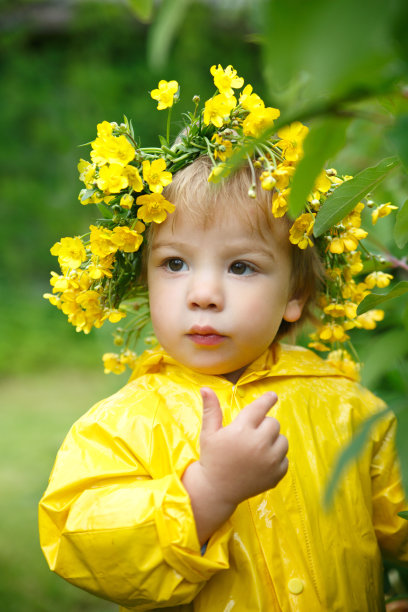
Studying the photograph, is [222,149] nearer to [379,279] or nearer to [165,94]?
[165,94]

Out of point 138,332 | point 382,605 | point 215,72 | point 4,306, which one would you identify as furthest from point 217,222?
point 4,306

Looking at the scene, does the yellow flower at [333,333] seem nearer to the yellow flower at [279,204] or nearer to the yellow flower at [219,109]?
the yellow flower at [279,204]

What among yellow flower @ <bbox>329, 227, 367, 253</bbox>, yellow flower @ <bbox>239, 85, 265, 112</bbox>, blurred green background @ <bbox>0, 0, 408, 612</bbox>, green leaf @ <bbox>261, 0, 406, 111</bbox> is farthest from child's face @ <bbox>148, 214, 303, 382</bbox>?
blurred green background @ <bbox>0, 0, 408, 612</bbox>

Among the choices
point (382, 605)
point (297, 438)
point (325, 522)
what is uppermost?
point (297, 438)

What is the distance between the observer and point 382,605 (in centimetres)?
136

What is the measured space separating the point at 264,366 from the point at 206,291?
0.89 ft

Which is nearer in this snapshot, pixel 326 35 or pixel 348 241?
pixel 326 35

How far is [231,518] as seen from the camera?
1.21m

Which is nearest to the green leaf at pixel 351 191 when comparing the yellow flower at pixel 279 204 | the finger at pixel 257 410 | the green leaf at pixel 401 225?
the green leaf at pixel 401 225

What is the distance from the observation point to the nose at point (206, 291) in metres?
1.22

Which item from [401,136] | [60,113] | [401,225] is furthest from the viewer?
[60,113]

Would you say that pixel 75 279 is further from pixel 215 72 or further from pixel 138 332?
pixel 215 72

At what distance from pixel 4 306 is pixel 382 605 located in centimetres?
516

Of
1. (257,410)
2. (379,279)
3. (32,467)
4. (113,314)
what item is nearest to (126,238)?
(113,314)
